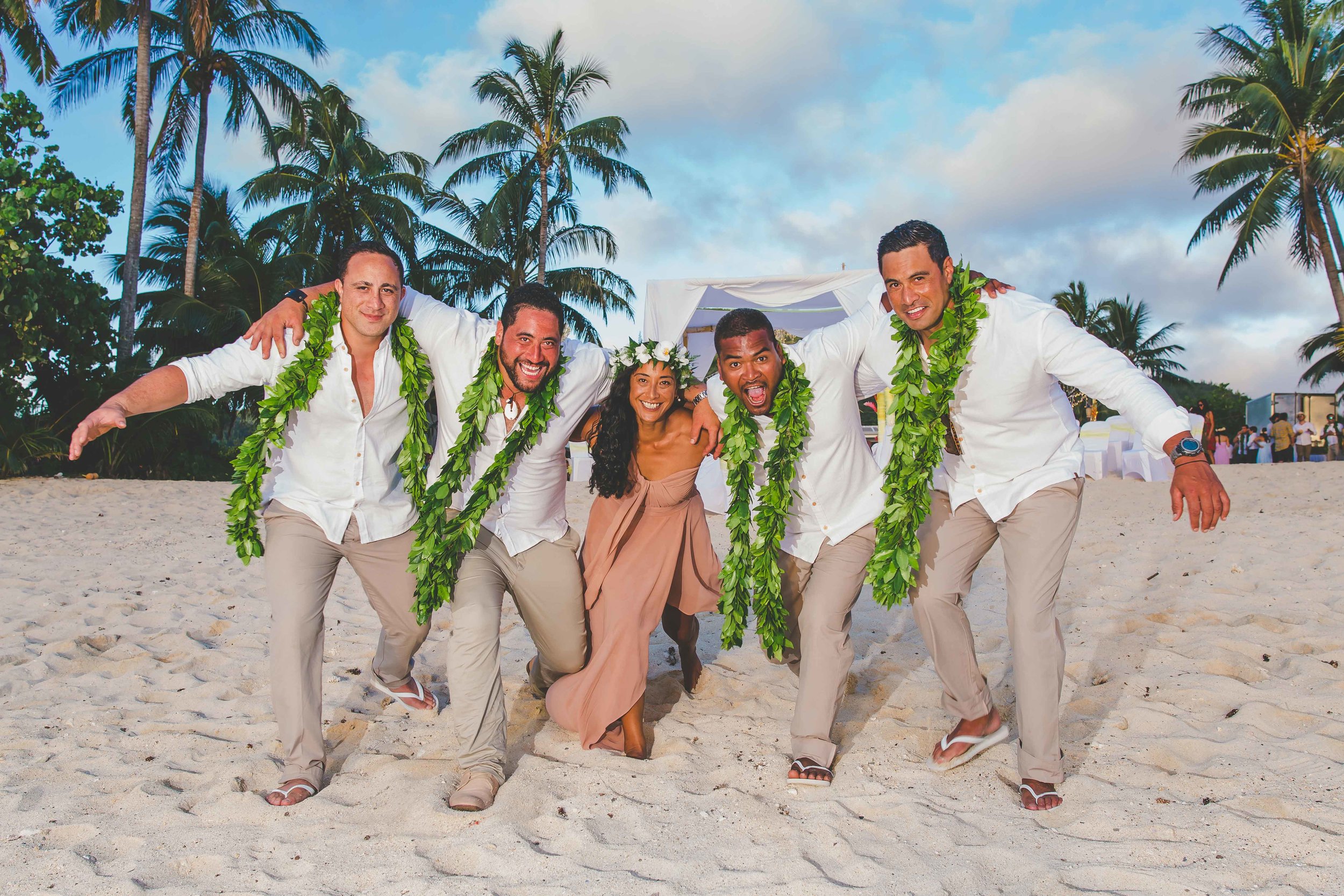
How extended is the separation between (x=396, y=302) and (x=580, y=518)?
25.9ft

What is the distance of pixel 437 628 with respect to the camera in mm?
6301

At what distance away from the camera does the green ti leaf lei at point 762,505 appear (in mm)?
4184

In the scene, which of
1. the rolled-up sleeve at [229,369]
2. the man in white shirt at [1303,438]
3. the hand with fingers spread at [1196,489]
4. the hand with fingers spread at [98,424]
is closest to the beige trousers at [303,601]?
the rolled-up sleeve at [229,369]

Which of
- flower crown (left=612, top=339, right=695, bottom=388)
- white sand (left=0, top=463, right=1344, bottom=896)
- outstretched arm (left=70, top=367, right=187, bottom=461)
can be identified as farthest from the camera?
flower crown (left=612, top=339, right=695, bottom=388)

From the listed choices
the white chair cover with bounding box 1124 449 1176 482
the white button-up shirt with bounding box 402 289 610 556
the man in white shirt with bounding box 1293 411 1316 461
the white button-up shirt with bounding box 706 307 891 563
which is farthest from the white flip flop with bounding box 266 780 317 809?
the man in white shirt with bounding box 1293 411 1316 461

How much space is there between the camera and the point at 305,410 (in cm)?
389

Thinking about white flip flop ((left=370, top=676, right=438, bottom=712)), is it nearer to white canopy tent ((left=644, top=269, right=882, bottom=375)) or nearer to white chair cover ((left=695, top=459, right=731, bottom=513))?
white chair cover ((left=695, top=459, right=731, bottom=513))

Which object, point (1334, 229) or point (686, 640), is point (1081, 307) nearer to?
point (1334, 229)

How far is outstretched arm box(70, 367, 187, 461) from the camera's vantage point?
3.38 metres

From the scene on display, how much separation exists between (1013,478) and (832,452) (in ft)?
2.63

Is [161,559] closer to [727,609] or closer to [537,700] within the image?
[537,700]

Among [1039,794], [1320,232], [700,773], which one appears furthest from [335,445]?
[1320,232]

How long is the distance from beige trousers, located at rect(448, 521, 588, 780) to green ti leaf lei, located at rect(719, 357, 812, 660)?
0.73m

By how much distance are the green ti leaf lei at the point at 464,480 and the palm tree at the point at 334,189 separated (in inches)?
888
